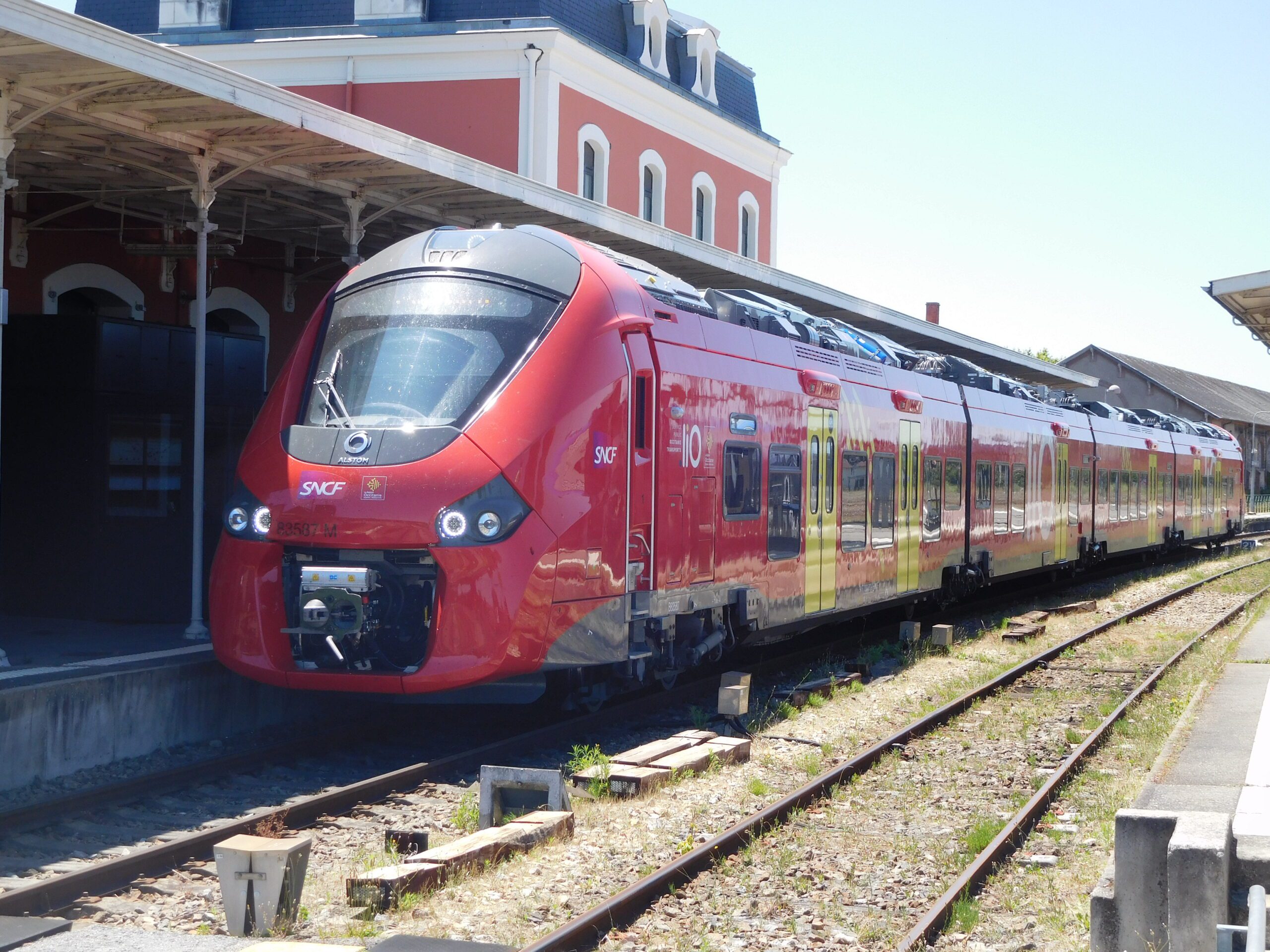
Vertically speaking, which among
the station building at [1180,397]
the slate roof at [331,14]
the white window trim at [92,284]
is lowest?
the white window trim at [92,284]

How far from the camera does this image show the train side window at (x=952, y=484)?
16422 millimetres

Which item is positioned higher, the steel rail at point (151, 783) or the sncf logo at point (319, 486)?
the sncf logo at point (319, 486)

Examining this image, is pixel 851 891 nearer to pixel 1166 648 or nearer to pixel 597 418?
pixel 597 418

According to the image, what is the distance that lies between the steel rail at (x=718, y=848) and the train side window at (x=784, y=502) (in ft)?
6.09

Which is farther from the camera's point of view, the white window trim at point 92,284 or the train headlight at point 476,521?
the white window trim at point 92,284

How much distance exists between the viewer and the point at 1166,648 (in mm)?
15469

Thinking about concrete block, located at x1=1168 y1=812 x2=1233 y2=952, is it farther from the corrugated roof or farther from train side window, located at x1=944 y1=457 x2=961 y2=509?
the corrugated roof

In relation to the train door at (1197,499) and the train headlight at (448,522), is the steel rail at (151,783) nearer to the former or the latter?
the train headlight at (448,522)

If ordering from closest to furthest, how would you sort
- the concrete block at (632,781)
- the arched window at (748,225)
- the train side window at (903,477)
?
the concrete block at (632,781) → the train side window at (903,477) → the arched window at (748,225)

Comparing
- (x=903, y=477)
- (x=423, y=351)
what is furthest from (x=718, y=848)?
(x=903, y=477)

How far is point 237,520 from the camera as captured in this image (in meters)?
8.91

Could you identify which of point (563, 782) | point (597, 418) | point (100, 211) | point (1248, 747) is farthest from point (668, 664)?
point (100, 211)

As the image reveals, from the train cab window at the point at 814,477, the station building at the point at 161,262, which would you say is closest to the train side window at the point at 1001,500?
the station building at the point at 161,262

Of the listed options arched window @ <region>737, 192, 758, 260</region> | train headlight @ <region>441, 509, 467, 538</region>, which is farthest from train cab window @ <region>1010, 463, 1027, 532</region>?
arched window @ <region>737, 192, 758, 260</region>
